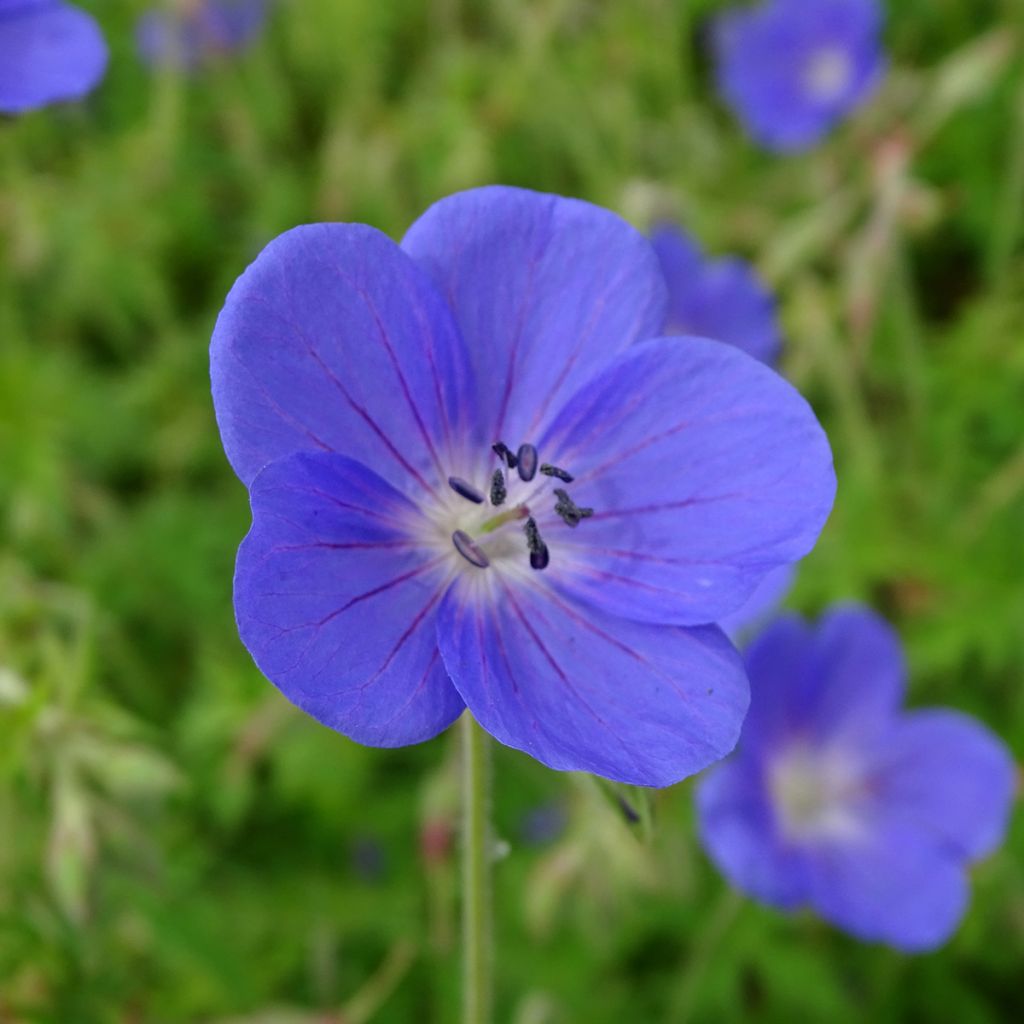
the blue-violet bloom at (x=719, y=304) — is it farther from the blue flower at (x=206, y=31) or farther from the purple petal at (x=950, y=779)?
the blue flower at (x=206, y=31)

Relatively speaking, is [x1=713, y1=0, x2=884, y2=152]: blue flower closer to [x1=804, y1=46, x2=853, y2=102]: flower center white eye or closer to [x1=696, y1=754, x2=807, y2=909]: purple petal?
[x1=804, y1=46, x2=853, y2=102]: flower center white eye

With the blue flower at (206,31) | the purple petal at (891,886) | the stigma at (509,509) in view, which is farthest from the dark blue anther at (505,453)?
the blue flower at (206,31)

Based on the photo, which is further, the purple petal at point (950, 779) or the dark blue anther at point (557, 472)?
the purple petal at point (950, 779)

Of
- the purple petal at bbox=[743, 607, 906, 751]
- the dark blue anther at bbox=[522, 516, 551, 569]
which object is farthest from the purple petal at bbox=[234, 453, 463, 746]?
the purple petal at bbox=[743, 607, 906, 751]

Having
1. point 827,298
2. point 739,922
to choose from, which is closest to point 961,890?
point 739,922

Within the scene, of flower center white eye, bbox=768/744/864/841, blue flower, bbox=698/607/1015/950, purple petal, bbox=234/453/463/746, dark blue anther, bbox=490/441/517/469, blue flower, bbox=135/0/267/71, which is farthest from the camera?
blue flower, bbox=135/0/267/71

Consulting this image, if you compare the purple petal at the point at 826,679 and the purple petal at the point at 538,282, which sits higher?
the purple petal at the point at 538,282
